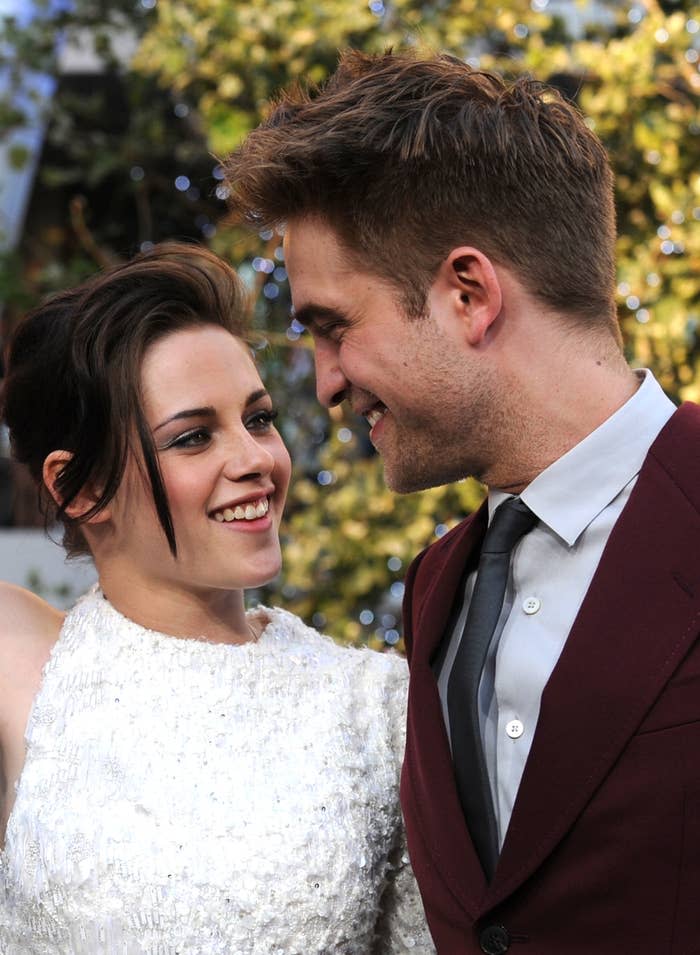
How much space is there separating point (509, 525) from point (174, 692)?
871 millimetres

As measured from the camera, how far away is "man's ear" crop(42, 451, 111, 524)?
2709 millimetres

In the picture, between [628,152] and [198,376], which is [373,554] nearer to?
[628,152]

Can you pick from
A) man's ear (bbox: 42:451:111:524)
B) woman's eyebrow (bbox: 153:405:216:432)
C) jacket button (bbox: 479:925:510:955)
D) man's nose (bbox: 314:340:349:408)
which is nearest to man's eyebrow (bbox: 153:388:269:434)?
woman's eyebrow (bbox: 153:405:216:432)

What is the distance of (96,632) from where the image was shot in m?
2.70

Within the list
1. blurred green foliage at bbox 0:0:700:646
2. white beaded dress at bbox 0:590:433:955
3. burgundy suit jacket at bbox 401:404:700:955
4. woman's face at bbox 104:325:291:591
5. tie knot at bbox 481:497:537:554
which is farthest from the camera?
blurred green foliage at bbox 0:0:700:646

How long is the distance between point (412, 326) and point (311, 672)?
95 cm

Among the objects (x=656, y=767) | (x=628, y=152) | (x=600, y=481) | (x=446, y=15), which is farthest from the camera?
(x=446, y=15)

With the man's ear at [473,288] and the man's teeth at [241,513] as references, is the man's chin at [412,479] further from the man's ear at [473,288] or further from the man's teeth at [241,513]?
the man's teeth at [241,513]

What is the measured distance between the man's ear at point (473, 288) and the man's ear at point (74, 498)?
966 mm

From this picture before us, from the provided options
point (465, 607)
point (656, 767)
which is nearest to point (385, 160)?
point (465, 607)

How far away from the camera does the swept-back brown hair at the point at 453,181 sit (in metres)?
2.12

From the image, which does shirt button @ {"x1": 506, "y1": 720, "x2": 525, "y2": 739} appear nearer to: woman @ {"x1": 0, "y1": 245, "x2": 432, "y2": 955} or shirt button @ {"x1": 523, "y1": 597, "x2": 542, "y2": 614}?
shirt button @ {"x1": 523, "y1": 597, "x2": 542, "y2": 614}

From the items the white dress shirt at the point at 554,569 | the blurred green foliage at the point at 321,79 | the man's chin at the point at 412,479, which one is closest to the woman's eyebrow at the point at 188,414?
the man's chin at the point at 412,479

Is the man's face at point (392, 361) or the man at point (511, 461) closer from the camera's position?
the man at point (511, 461)
